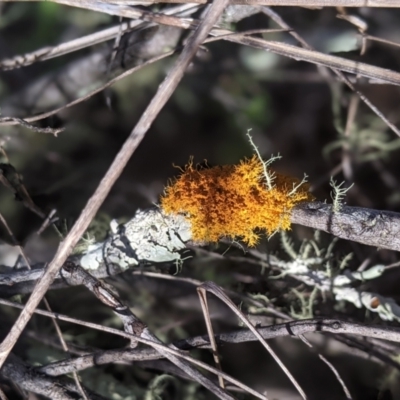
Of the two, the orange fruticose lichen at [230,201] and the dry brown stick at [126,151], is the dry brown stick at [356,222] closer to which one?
the orange fruticose lichen at [230,201]

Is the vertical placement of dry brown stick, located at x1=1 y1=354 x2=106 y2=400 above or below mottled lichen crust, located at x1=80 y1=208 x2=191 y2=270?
below

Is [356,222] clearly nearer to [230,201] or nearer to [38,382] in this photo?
[230,201]

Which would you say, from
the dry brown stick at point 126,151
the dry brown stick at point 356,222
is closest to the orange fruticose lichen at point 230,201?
the dry brown stick at point 356,222

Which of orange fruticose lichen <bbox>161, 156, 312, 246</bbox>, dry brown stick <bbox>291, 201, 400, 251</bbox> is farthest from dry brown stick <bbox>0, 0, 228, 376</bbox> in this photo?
dry brown stick <bbox>291, 201, 400, 251</bbox>

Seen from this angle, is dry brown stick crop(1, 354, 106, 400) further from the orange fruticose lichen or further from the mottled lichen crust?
the orange fruticose lichen

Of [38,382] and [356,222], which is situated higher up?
[356,222]

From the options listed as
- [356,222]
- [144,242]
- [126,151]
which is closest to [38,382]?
[144,242]
